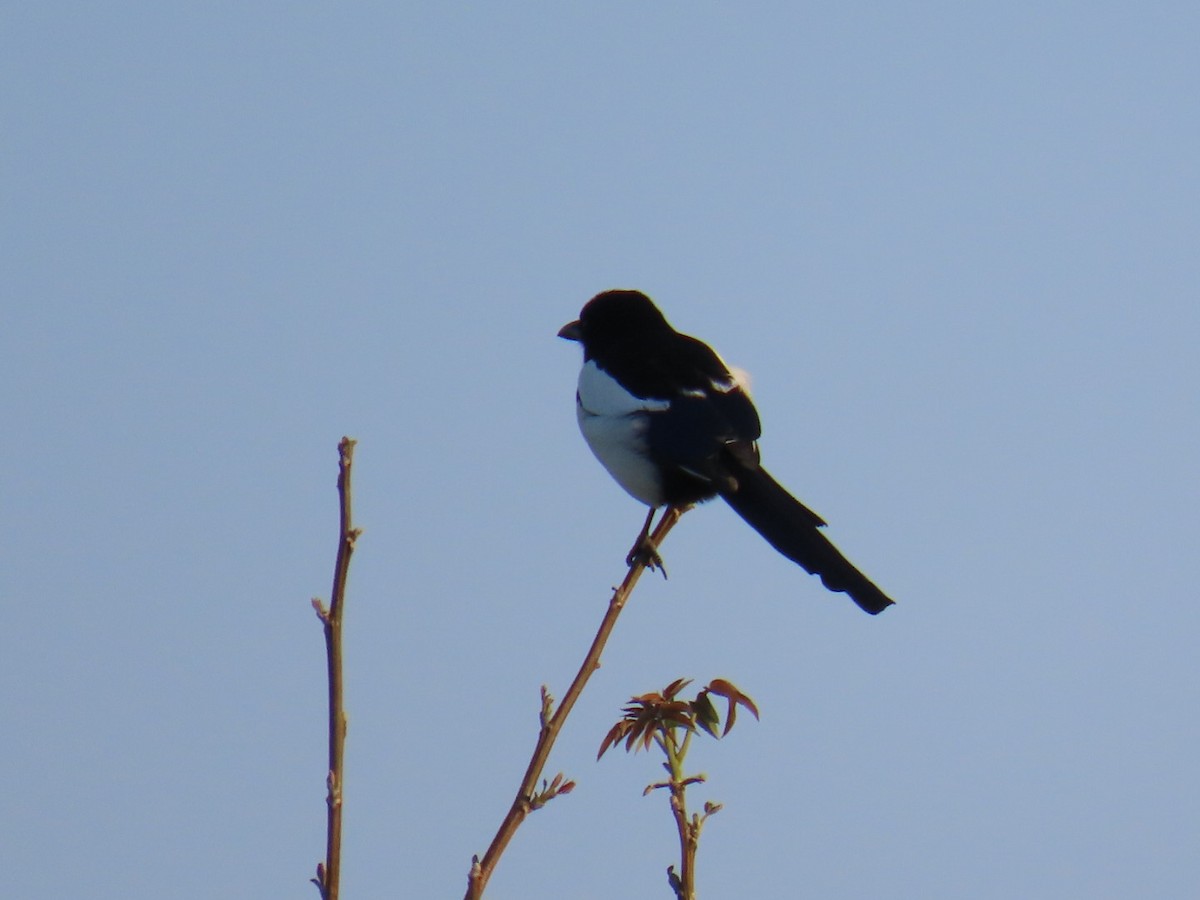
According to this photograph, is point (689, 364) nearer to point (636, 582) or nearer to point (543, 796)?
point (636, 582)

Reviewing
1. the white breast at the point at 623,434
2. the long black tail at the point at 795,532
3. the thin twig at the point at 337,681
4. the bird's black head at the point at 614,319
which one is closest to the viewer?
the thin twig at the point at 337,681

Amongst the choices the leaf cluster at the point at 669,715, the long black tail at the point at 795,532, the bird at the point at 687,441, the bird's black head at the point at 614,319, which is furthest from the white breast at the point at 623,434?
the leaf cluster at the point at 669,715

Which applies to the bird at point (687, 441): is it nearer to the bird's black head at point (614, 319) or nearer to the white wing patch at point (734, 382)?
the white wing patch at point (734, 382)

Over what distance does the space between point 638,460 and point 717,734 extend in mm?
2070

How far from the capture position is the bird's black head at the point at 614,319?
19.2 feet

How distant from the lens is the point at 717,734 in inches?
101

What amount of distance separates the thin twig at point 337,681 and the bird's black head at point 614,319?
4.00m

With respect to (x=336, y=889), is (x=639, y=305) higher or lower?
higher

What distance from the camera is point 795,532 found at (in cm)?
395

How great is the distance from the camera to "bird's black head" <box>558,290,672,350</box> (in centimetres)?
587

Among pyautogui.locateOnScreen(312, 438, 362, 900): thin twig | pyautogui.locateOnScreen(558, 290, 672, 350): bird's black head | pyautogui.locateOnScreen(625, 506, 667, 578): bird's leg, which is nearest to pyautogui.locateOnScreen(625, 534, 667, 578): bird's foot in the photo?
pyautogui.locateOnScreen(625, 506, 667, 578): bird's leg

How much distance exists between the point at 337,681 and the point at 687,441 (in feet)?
9.14

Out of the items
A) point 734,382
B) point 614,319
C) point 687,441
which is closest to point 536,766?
point 687,441

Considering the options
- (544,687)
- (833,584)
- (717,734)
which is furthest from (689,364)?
(544,687)
